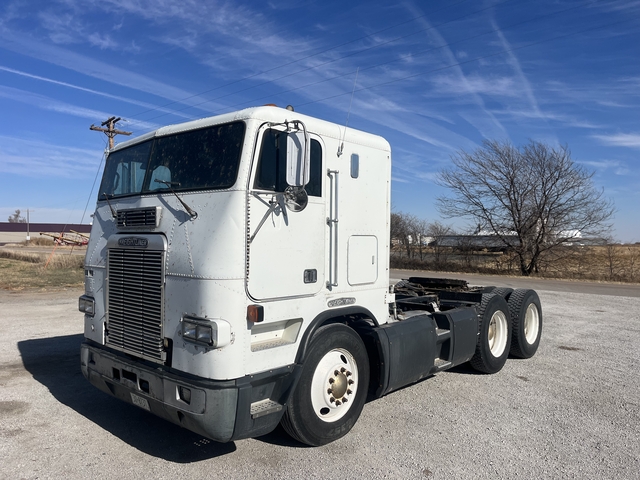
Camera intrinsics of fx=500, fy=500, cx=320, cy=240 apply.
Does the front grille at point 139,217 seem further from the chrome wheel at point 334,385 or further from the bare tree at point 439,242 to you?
the bare tree at point 439,242

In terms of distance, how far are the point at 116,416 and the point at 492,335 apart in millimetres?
5130

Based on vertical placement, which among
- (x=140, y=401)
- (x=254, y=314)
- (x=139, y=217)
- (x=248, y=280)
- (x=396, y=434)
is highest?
(x=139, y=217)

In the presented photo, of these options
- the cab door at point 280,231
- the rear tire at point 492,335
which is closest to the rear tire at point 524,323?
the rear tire at point 492,335

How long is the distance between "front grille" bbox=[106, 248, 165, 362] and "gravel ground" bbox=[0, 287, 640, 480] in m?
0.91

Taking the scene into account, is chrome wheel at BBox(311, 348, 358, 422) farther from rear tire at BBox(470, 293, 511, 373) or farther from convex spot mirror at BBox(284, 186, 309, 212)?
rear tire at BBox(470, 293, 511, 373)

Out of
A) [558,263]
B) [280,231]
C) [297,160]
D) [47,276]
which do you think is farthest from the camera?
[558,263]

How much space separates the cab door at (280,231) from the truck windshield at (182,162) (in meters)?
0.24

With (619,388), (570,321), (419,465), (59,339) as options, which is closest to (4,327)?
(59,339)

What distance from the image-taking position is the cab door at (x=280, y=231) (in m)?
3.91

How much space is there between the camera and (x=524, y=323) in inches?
308

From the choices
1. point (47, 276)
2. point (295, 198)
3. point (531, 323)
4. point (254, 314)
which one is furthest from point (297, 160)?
point (47, 276)

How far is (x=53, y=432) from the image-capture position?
184 inches

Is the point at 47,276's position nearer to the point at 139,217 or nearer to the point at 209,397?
the point at 139,217

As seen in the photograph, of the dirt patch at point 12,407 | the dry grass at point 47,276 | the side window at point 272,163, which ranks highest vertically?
the side window at point 272,163
